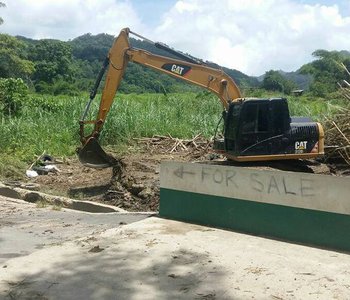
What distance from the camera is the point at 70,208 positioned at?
1082 cm

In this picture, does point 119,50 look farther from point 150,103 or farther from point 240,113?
point 150,103

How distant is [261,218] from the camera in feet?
24.0

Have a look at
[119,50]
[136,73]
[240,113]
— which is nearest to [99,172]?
[119,50]

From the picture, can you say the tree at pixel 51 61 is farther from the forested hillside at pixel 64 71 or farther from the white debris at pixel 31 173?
the white debris at pixel 31 173

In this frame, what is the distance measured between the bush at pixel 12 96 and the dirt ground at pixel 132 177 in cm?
683

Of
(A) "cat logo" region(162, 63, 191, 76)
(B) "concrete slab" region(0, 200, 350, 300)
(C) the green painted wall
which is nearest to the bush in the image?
(A) "cat logo" region(162, 63, 191, 76)

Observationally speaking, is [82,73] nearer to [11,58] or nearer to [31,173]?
[11,58]

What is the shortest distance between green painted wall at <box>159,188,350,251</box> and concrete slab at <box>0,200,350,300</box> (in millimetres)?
186

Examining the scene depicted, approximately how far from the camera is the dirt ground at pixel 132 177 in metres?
11.1

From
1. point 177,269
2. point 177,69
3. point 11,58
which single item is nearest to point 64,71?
point 11,58

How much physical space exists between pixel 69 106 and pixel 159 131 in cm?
440

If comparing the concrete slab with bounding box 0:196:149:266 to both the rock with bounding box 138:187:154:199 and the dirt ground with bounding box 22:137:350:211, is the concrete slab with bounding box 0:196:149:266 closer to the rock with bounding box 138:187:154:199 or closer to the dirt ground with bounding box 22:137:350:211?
the dirt ground with bounding box 22:137:350:211

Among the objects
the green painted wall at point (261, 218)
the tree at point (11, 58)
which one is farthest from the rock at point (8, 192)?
the tree at point (11, 58)

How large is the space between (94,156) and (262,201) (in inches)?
249
